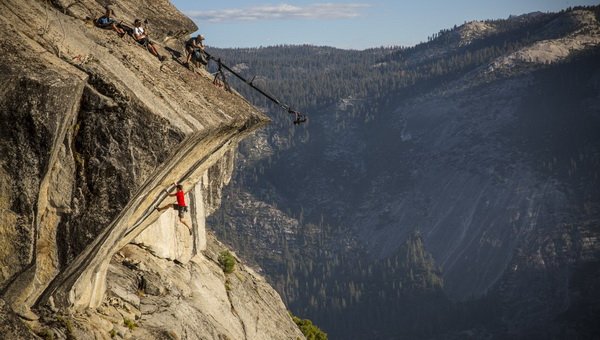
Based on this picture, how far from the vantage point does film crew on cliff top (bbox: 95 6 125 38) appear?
92.7 feet

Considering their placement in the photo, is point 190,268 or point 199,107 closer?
point 199,107

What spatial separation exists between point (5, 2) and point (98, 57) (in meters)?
3.21

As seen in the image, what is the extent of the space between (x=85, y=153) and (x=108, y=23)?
22.6ft

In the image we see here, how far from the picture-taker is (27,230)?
22.8 metres

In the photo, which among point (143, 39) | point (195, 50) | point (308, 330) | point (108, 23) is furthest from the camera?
point (308, 330)

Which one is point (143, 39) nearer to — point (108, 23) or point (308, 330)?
point (108, 23)

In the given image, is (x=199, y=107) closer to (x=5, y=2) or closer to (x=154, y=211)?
(x=154, y=211)

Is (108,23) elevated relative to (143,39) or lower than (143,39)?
elevated

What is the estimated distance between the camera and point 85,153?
23531mm

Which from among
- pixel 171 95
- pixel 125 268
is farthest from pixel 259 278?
pixel 171 95

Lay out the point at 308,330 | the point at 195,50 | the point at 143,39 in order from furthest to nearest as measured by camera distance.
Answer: the point at 308,330, the point at 195,50, the point at 143,39

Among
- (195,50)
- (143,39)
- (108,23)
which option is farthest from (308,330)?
(108,23)

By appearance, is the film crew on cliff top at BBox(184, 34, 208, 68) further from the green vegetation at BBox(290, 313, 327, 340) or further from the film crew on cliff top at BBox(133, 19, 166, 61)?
the green vegetation at BBox(290, 313, 327, 340)

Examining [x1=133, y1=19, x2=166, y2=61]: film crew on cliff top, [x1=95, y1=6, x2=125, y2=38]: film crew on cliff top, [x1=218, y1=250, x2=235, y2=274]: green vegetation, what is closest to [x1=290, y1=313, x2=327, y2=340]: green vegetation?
[x1=218, y1=250, x2=235, y2=274]: green vegetation
